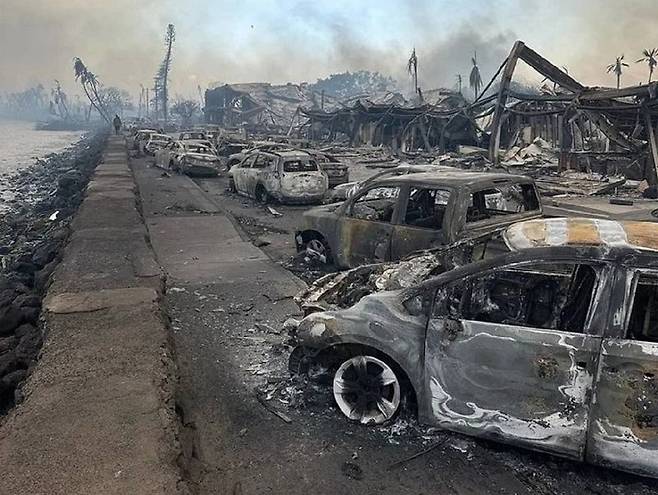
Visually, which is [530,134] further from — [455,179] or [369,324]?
[369,324]

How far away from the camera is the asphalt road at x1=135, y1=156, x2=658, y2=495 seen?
3748mm

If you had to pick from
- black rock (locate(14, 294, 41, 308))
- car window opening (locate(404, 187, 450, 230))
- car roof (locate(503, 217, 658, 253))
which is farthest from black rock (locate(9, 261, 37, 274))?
car roof (locate(503, 217, 658, 253))

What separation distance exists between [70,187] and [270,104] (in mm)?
44583

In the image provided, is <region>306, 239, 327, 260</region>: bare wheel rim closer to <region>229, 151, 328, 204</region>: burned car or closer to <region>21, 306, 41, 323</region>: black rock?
<region>21, 306, 41, 323</region>: black rock

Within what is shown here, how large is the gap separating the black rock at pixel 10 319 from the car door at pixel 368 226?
431 cm

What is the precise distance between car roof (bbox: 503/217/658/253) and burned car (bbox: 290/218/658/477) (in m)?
0.01

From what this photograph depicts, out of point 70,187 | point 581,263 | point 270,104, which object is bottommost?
point 70,187

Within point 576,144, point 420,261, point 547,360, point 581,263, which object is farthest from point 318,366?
point 576,144

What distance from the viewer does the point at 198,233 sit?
39.2ft

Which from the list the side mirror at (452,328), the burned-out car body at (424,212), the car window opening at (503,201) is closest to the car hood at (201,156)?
the burned-out car body at (424,212)

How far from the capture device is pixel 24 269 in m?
11.0

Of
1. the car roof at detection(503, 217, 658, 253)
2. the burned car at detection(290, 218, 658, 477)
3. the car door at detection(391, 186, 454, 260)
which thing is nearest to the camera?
the burned car at detection(290, 218, 658, 477)

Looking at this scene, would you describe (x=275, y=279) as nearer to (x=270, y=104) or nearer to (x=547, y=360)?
(x=547, y=360)

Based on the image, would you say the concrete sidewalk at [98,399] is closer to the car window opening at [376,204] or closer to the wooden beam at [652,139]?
the car window opening at [376,204]
